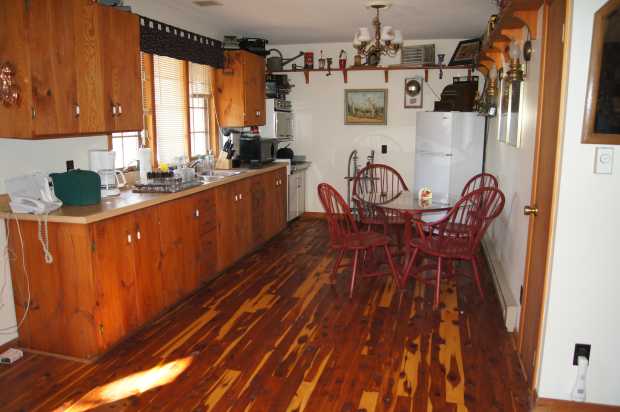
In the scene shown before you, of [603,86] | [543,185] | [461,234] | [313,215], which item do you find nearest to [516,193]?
[461,234]

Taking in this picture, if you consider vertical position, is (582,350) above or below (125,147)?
below

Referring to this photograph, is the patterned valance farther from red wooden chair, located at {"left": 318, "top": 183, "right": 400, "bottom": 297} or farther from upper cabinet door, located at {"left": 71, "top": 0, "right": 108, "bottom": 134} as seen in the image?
red wooden chair, located at {"left": 318, "top": 183, "right": 400, "bottom": 297}

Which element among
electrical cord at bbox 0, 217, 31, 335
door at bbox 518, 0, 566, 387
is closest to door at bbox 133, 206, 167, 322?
electrical cord at bbox 0, 217, 31, 335

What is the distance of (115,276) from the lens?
3018 mm

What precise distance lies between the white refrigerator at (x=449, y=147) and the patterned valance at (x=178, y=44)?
2510 millimetres

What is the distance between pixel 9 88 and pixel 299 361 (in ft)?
7.38

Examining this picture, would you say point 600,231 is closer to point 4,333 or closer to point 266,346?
point 266,346

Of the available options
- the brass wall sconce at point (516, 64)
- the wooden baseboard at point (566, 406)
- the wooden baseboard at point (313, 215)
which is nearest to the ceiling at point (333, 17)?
the brass wall sconce at point (516, 64)

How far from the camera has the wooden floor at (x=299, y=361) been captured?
99.9 inches

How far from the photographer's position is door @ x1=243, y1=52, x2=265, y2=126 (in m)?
5.59

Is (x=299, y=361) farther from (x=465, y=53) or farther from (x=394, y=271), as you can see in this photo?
(x=465, y=53)

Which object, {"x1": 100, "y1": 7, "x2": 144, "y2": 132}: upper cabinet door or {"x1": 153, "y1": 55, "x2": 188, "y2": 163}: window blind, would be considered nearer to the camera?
{"x1": 100, "y1": 7, "x2": 144, "y2": 132}: upper cabinet door

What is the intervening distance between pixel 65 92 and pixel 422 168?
165 inches

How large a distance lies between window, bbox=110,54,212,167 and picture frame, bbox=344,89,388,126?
203 cm
